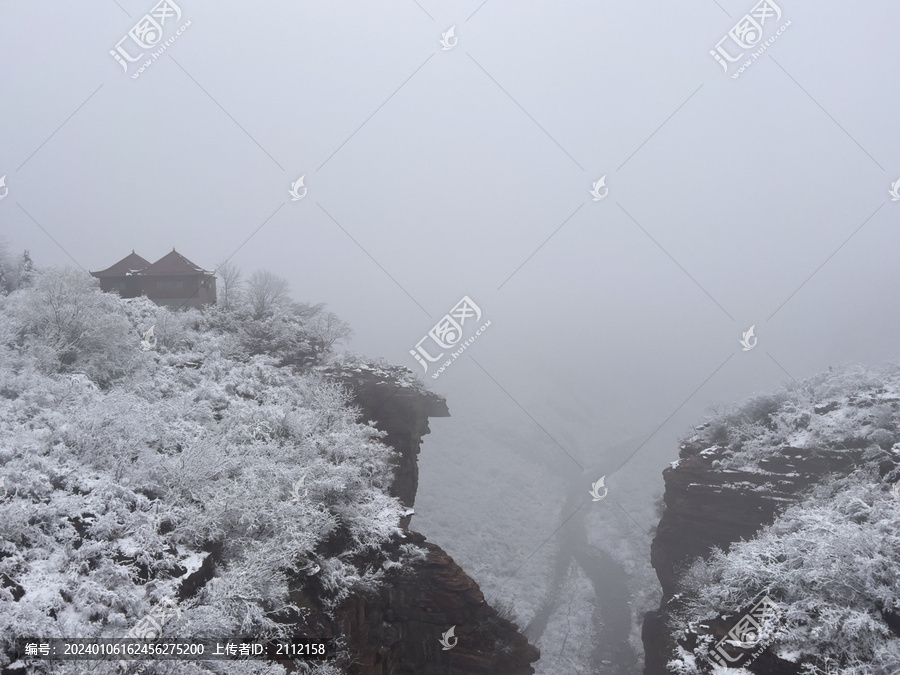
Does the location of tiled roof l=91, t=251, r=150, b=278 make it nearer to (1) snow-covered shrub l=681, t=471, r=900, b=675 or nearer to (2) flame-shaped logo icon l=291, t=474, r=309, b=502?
(2) flame-shaped logo icon l=291, t=474, r=309, b=502

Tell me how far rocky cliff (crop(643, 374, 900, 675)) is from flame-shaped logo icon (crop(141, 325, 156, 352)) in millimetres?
22616

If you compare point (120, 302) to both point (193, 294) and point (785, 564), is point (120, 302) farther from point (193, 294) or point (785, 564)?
point (785, 564)

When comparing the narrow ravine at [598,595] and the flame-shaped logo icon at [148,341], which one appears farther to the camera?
the narrow ravine at [598,595]

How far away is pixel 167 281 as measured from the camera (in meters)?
29.0

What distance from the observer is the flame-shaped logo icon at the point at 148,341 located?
19.5 metres

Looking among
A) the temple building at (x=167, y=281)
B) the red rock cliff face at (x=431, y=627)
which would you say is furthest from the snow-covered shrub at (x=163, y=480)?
the temple building at (x=167, y=281)

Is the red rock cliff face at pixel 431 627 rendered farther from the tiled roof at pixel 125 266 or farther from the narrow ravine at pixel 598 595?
the tiled roof at pixel 125 266

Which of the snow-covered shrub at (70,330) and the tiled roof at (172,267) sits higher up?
the tiled roof at (172,267)

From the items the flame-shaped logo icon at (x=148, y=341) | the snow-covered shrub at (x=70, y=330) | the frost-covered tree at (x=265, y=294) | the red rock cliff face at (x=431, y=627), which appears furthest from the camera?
the frost-covered tree at (x=265, y=294)

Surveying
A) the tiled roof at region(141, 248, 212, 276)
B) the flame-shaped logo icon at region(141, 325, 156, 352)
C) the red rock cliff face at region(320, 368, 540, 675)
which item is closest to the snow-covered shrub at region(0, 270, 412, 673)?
the flame-shaped logo icon at region(141, 325, 156, 352)

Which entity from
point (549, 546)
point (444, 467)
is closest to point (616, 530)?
point (549, 546)

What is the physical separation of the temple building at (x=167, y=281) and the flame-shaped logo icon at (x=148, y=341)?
7.78 meters

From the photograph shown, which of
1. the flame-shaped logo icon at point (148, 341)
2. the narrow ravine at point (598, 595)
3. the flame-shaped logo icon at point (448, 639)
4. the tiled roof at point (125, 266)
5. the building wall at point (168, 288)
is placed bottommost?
the narrow ravine at point (598, 595)

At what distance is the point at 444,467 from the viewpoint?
60.3 metres
